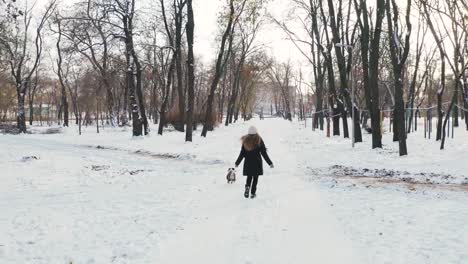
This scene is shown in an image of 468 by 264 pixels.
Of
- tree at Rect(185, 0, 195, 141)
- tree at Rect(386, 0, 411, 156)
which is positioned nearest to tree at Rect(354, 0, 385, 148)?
tree at Rect(386, 0, 411, 156)

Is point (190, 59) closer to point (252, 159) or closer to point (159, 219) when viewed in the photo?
point (252, 159)

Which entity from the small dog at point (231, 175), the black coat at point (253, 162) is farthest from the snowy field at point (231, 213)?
the black coat at point (253, 162)

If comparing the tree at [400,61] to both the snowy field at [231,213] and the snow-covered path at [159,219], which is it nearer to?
the snowy field at [231,213]

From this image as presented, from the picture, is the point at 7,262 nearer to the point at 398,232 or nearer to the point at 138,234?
the point at 138,234

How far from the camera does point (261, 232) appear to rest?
7199mm

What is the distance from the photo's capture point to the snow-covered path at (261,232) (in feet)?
19.8

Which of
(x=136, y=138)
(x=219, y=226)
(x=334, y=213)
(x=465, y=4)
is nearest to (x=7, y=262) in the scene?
(x=219, y=226)

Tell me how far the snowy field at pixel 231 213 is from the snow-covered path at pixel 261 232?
0.02 metres

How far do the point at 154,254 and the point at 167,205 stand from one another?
10.6 ft

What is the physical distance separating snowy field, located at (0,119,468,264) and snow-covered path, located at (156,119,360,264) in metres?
0.02

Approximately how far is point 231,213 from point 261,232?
54.9 inches

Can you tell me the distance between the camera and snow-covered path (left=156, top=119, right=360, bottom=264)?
604 cm

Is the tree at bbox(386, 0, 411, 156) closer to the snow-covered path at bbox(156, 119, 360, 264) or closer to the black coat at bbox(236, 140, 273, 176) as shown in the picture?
the snow-covered path at bbox(156, 119, 360, 264)

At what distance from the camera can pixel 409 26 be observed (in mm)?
16953
